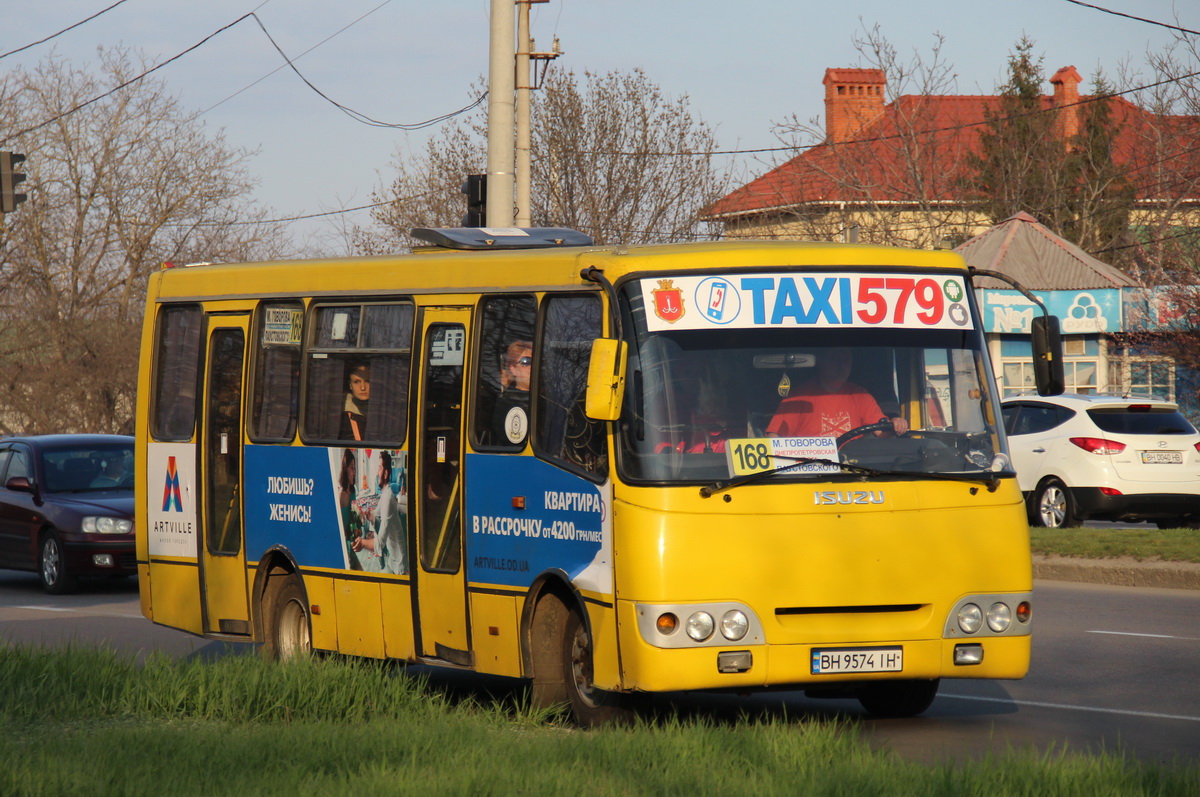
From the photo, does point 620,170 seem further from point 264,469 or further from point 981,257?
point 264,469

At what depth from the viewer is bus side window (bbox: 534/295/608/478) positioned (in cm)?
883

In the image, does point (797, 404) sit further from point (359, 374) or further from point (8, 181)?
point (8, 181)

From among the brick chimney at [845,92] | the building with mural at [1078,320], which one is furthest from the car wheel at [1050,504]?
the brick chimney at [845,92]

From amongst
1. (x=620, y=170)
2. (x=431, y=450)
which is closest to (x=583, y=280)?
(x=431, y=450)

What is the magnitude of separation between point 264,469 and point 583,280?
11.3ft

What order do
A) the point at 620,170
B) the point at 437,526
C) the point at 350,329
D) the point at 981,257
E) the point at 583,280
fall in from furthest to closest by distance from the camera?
the point at 981,257 → the point at 620,170 → the point at 350,329 → the point at 437,526 → the point at 583,280

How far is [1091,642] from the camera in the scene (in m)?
12.6

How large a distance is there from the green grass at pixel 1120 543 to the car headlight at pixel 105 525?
9.47 metres

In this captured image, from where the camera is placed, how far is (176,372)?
12.6 m

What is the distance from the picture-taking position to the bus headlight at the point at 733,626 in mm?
8219

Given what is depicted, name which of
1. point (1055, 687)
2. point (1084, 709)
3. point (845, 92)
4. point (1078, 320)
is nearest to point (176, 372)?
point (1055, 687)

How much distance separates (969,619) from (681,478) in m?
1.61

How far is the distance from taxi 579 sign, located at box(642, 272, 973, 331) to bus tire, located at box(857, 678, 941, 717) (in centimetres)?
194

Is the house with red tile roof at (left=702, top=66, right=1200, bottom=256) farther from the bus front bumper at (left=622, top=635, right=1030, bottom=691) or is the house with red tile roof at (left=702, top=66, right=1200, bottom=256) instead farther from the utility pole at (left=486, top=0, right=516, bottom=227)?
the bus front bumper at (left=622, top=635, right=1030, bottom=691)
